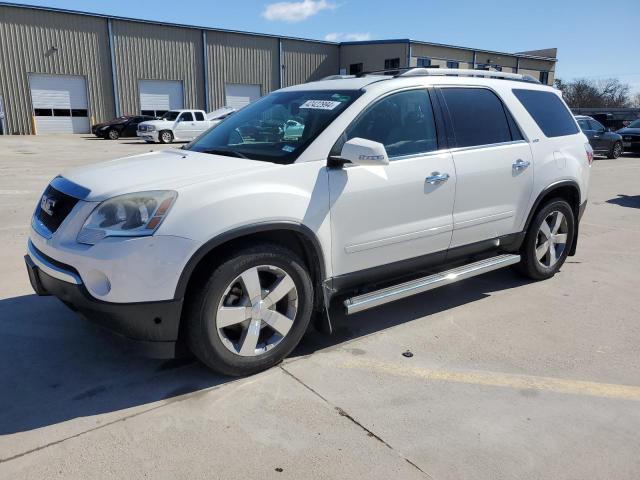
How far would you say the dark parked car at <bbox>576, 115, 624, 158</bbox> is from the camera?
19.5 m

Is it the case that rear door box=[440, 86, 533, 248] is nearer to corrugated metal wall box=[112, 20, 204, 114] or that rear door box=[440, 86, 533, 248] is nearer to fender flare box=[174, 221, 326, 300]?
fender flare box=[174, 221, 326, 300]

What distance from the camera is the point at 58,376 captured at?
333 centimetres

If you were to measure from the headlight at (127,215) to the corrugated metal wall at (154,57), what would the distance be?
35116mm

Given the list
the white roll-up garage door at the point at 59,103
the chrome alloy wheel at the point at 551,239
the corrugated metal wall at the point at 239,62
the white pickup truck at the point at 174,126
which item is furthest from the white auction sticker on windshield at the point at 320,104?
the corrugated metal wall at the point at 239,62

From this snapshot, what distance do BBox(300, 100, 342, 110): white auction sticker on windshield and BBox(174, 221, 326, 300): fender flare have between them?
0.98m

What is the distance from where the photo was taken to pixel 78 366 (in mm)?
3453

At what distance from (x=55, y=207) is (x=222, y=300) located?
120cm

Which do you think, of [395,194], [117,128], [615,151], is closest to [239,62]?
[117,128]

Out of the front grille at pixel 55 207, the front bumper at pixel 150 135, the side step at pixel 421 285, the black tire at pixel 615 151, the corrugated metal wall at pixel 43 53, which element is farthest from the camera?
the corrugated metal wall at pixel 43 53

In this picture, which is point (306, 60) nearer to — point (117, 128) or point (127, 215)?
point (117, 128)

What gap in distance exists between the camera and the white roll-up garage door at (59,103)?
107 ft

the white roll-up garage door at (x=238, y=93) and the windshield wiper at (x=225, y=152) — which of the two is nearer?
the windshield wiper at (x=225, y=152)

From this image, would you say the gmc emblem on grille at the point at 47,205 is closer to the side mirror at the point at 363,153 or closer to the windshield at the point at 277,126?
the windshield at the point at 277,126

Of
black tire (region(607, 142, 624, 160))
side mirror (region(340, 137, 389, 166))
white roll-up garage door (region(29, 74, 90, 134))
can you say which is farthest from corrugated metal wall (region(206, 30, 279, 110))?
side mirror (region(340, 137, 389, 166))
